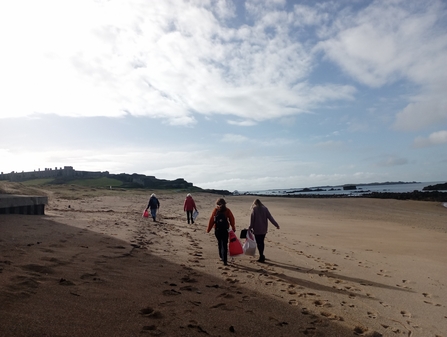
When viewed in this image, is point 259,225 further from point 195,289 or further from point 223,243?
point 195,289

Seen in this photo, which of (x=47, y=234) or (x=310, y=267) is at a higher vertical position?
(x=47, y=234)

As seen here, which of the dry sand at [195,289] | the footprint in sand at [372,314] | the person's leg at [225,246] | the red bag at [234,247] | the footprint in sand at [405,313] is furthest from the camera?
the red bag at [234,247]

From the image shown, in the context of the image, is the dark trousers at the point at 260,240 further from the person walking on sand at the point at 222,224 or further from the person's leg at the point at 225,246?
the person's leg at the point at 225,246

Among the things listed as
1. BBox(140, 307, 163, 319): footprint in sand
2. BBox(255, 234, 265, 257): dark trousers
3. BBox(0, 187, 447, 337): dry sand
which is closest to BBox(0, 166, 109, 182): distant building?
BBox(0, 187, 447, 337): dry sand

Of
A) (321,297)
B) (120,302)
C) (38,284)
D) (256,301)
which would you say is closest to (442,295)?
(321,297)

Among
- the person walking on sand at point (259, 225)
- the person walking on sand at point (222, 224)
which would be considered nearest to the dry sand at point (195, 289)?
the person walking on sand at point (222, 224)

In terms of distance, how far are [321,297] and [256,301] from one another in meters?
1.45

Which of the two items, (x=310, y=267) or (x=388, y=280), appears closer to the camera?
(x=388, y=280)

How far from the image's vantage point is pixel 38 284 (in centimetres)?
554

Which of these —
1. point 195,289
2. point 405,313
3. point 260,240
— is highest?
point 260,240

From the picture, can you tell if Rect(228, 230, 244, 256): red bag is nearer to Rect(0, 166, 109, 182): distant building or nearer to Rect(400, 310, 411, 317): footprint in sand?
Rect(400, 310, 411, 317): footprint in sand

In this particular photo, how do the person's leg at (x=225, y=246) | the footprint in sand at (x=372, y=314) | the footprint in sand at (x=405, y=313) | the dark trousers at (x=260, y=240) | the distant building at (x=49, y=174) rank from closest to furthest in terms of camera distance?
the footprint in sand at (x=372, y=314) → the footprint in sand at (x=405, y=313) → the person's leg at (x=225, y=246) → the dark trousers at (x=260, y=240) → the distant building at (x=49, y=174)

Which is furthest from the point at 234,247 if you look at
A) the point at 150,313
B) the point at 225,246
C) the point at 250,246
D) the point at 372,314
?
the point at 150,313

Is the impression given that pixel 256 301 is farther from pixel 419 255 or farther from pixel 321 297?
pixel 419 255
